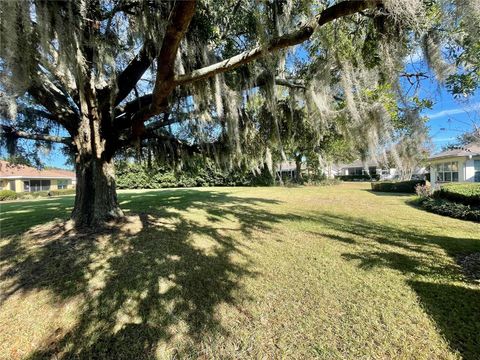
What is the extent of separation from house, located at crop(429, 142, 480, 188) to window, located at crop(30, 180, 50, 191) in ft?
122

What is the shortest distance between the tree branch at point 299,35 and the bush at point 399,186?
14481 mm

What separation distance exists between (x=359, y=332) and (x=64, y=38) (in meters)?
4.02

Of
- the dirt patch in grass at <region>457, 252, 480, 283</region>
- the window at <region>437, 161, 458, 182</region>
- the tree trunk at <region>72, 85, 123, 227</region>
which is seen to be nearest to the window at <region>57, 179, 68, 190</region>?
the tree trunk at <region>72, 85, 123, 227</region>

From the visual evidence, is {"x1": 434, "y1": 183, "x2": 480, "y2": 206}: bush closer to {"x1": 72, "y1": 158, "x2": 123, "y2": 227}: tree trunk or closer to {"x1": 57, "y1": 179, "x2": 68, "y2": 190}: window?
{"x1": 72, "y1": 158, "x2": 123, "y2": 227}: tree trunk

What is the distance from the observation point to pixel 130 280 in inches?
119

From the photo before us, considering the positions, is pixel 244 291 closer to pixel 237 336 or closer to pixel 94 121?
pixel 237 336

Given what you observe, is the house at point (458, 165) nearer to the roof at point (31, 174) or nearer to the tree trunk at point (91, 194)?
the tree trunk at point (91, 194)

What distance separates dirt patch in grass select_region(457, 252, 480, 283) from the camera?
3.08m

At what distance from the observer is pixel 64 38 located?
2.39 metres

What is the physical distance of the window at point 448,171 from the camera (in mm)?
18373

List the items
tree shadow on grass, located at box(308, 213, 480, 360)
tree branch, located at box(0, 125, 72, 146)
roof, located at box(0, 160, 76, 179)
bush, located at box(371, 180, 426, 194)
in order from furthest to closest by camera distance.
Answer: roof, located at box(0, 160, 76, 179) → bush, located at box(371, 180, 426, 194) → tree branch, located at box(0, 125, 72, 146) → tree shadow on grass, located at box(308, 213, 480, 360)

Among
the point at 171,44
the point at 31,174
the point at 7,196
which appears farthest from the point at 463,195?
the point at 31,174

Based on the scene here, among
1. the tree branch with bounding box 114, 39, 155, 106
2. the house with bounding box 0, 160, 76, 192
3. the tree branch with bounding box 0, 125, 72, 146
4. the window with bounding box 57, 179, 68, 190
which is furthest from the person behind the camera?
the window with bounding box 57, 179, 68, 190

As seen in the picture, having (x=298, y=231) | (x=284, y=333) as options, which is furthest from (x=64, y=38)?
(x=298, y=231)
